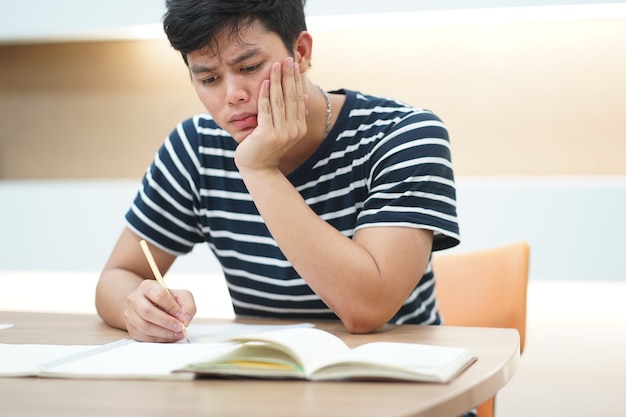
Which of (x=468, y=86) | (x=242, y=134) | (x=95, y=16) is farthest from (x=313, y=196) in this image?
(x=95, y=16)

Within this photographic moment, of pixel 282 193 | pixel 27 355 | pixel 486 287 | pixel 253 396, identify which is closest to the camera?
pixel 253 396

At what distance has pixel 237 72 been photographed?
4.77ft

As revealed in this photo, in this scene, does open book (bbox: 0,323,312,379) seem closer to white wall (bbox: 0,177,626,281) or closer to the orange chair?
the orange chair

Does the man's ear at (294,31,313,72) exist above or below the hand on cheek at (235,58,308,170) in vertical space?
above

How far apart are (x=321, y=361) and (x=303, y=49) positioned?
0.76 metres

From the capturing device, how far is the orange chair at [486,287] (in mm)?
1753

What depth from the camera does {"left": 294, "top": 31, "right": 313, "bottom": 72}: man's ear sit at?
155cm

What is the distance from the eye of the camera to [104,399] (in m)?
0.89

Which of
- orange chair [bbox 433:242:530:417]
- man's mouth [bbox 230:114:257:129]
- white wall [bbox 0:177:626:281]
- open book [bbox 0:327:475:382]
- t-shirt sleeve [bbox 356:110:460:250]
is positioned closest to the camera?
open book [bbox 0:327:475:382]

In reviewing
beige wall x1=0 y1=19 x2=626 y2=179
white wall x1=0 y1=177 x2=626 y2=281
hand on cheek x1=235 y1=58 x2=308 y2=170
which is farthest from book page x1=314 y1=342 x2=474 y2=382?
beige wall x1=0 y1=19 x2=626 y2=179

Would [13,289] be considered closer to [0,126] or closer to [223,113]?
[0,126]

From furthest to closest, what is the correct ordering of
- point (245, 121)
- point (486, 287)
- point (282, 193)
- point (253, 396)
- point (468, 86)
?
point (468, 86) → point (486, 287) → point (245, 121) → point (282, 193) → point (253, 396)

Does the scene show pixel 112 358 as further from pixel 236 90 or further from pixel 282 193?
pixel 236 90

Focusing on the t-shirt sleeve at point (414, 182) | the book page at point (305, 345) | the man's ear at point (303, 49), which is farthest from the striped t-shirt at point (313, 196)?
the book page at point (305, 345)
